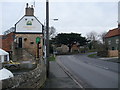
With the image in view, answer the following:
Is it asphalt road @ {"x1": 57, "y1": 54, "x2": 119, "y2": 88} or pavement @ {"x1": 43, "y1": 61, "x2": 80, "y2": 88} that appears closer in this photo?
pavement @ {"x1": 43, "y1": 61, "x2": 80, "y2": 88}

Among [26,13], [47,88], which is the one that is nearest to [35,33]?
[26,13]

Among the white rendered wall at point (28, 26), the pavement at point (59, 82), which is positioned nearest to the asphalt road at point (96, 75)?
the pavement at point (59, 82)

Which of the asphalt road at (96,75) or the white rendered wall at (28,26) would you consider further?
the white rendered wall at (28,26)

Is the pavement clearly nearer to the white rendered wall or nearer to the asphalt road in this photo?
the asphalt road

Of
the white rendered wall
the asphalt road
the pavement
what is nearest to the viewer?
the pavement

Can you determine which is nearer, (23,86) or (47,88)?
(23,86)

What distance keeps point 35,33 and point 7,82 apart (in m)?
35.2

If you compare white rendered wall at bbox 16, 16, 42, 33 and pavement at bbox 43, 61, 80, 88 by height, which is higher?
white rendered wall at bbox 16, 16, 42, 33

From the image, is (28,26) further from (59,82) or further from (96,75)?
(59,82)

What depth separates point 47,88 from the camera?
9570mm

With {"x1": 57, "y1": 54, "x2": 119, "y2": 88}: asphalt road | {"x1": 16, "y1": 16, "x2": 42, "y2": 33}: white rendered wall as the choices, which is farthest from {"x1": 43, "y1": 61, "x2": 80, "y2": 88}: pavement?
{"x1": 16, "y1": 16, "x2": 42, "y2": 33}: white rendered wall

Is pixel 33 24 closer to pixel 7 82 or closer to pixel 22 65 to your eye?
pixel 22 65

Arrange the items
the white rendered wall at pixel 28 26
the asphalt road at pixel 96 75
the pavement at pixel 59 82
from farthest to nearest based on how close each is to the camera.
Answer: the white rendered wall at pixel 28 26
the asphalt road at pixel 96 75
the pavement at pixel 59 82

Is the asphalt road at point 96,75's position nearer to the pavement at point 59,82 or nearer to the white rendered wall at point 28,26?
the pavement at point 59,82
